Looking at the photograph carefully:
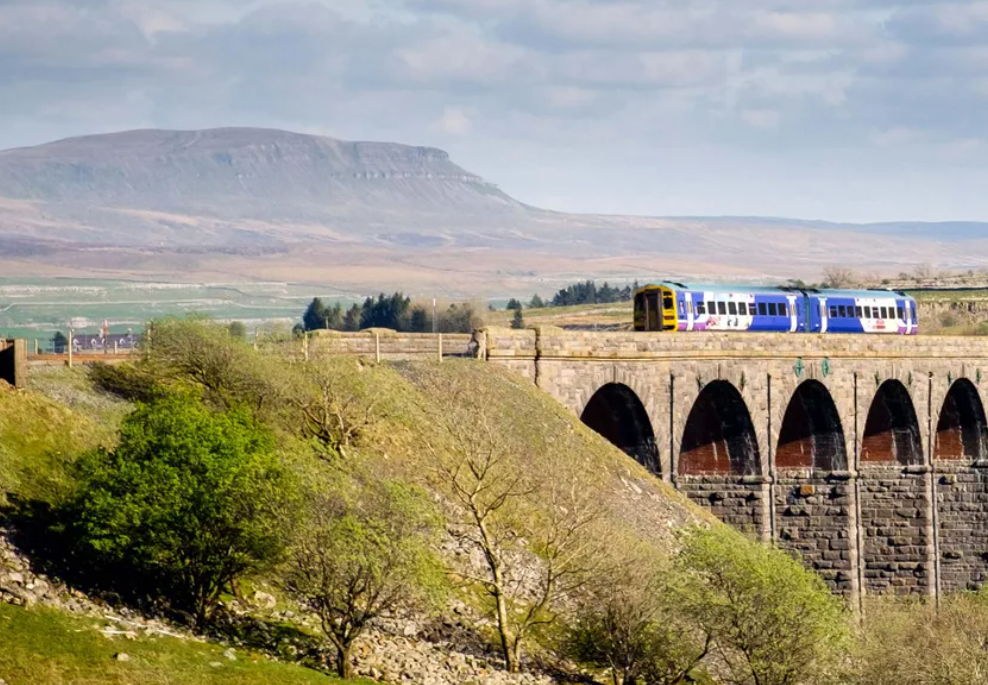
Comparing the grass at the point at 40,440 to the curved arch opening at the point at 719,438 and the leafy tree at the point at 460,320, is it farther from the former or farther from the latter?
the leafy tree at the point at 460,320

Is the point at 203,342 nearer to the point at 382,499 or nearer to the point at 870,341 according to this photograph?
the point at 382,499

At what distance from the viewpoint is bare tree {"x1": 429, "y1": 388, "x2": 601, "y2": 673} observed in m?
43.1

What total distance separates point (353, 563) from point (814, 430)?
1555 inches

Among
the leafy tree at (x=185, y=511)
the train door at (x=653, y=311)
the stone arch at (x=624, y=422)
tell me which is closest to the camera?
the leafy tree at (x=185, y=511)

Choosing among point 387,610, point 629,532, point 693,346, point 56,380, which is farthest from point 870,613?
point 56,380

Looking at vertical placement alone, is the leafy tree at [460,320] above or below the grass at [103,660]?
above

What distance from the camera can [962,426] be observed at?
8300cm

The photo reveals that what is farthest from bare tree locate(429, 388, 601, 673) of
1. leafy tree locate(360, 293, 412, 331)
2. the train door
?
leafy tree locate(360, 293, 412, 331)

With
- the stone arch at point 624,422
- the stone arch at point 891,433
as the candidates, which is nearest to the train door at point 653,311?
the stone arch at point 624,422

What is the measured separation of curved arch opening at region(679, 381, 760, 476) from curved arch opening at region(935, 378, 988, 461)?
49.3 feet

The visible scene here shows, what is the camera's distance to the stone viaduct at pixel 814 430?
Result: 64.4 meters

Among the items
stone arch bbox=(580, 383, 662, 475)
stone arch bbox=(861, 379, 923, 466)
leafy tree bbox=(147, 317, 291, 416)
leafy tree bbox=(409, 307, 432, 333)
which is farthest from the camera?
leafy tree bbox=(409, 307, 432, 333)

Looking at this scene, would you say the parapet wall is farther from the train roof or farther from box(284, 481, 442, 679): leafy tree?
box(284, 481, 442, 679): leafy tree

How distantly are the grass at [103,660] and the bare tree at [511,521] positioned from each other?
23.6 feet
